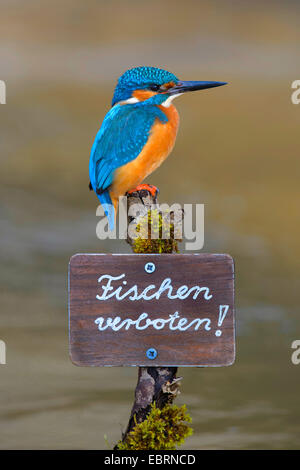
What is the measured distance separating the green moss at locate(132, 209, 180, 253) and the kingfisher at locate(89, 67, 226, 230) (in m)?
0.38

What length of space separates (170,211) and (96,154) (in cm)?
63

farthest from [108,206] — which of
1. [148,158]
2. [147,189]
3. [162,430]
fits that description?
[162,430]

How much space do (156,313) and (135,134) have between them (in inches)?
44.1

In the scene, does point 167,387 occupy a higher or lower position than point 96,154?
lower

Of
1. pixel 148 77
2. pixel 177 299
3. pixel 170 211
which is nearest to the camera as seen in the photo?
pixel 177 299

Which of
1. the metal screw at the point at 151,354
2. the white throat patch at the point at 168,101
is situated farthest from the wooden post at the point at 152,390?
the white throat patch at the point at 168,101

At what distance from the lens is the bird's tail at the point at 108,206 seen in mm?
3824

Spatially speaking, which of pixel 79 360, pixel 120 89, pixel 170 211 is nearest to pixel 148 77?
pixel 120 89

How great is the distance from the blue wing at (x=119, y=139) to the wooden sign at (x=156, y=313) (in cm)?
63

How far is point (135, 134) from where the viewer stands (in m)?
3.76

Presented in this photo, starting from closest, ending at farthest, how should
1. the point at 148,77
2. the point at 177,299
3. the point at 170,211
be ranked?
the point at 177,299 < the point at 170,211 < the point at 148,77

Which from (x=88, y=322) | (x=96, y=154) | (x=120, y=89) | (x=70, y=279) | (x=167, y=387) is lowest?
(x=167, y=387)

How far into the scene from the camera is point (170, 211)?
354 centimetres

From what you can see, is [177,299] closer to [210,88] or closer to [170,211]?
[170,211]
